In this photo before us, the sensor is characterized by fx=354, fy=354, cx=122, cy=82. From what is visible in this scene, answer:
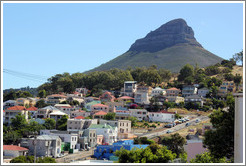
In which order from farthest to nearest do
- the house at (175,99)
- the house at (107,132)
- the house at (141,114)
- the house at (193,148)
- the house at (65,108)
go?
the house at (175,99)
the house at (65,108)
the house at (141,114)
the house at (107,132)
the house at (193,148)

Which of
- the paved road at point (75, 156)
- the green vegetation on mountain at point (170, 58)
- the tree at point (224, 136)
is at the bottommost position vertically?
the paved road at point (75, 156)

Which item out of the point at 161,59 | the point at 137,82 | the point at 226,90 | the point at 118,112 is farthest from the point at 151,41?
the point at 118,112

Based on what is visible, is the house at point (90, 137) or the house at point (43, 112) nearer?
the house at point (90, 137)

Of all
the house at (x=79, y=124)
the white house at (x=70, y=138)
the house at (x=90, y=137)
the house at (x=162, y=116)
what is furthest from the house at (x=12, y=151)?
the house at (x=162, y=116)

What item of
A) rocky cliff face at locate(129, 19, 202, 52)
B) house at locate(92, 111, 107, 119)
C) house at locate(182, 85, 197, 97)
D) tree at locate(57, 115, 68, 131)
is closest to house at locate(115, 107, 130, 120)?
house at locate(92, 111, 107, 119)

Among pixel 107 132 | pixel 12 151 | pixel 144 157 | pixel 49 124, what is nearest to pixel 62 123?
pixel 49 124

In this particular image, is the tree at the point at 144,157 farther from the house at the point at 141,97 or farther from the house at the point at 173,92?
the house at the point at 173,92

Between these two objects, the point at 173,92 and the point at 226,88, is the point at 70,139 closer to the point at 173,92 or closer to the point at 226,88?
the point at 173,92
